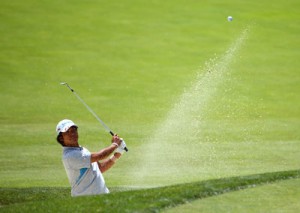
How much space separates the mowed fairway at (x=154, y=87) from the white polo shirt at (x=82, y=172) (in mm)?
549

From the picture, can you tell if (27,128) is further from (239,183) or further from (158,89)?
(239,183)

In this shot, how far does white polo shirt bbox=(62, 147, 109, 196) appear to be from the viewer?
26.3 ft

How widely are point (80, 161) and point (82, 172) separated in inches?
5.7

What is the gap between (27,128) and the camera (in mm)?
15844

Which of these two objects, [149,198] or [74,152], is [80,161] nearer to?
[74,152]

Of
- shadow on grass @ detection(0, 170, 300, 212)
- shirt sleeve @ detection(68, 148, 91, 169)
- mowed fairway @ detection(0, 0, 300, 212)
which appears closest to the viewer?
shadow on grass @ detection(0, 170, 300, 212)

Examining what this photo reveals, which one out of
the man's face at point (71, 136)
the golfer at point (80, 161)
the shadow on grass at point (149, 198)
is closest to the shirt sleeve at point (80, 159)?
the golfer at point (80, 161)

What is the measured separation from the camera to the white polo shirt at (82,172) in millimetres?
8008

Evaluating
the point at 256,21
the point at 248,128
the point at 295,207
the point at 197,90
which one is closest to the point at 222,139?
the point at 248,128

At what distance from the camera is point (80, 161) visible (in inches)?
315

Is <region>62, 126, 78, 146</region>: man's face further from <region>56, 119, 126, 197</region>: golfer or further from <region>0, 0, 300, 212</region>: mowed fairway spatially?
<region>0, 0, 300, 212</region>: mowed fairway

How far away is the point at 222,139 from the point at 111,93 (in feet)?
18.0

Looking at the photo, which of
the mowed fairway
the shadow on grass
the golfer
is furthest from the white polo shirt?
the mowed fairway

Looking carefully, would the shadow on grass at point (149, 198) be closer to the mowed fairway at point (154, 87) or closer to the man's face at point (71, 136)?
the mowed fairway at point (154, 87)
